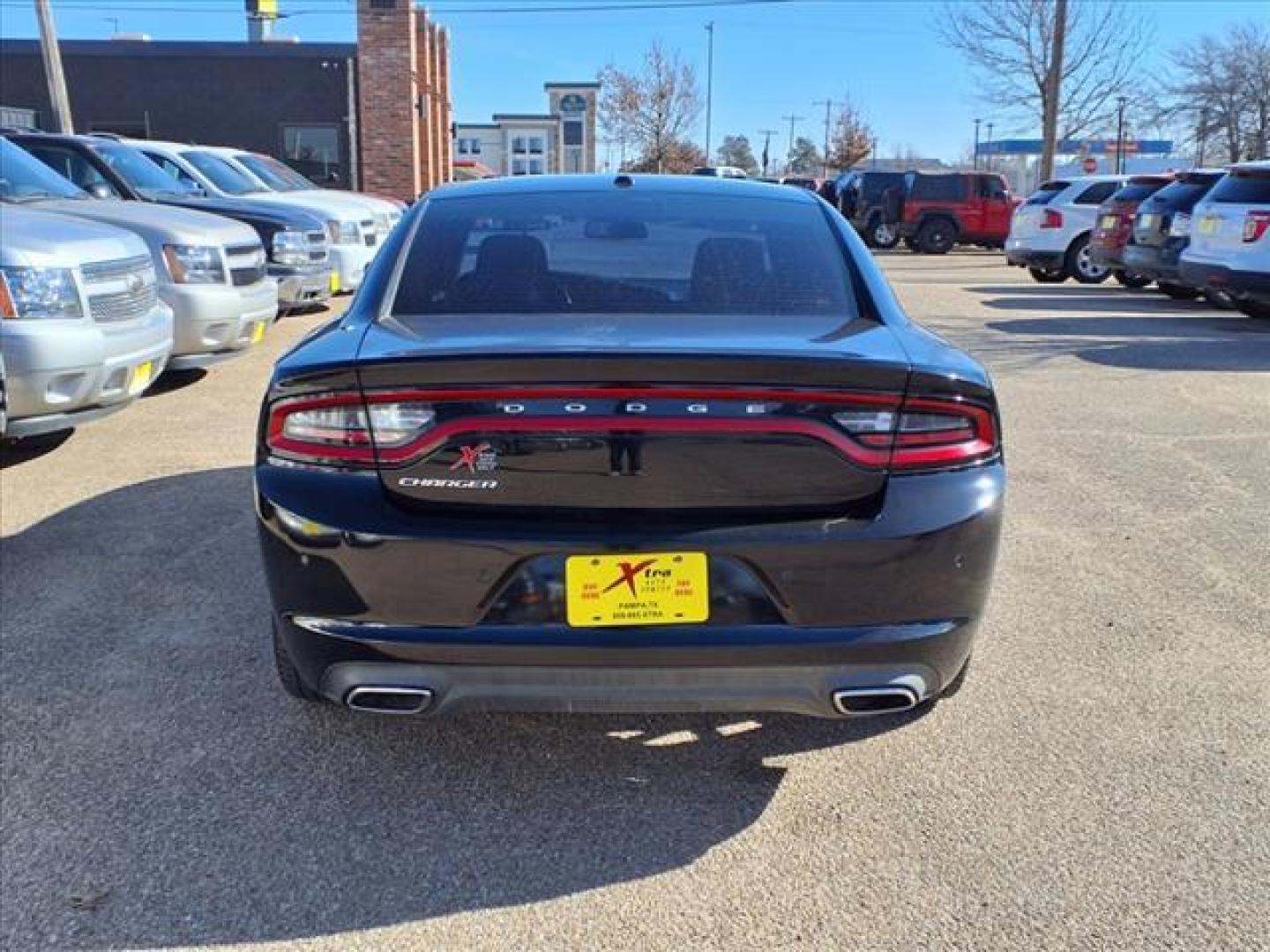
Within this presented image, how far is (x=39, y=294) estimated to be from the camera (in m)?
4.89

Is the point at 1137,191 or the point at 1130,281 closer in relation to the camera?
the point at 1137,191

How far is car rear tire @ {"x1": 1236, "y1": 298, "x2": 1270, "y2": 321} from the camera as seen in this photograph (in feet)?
37.6

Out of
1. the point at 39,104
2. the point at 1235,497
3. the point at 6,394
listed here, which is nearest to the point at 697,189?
the point at 6,394

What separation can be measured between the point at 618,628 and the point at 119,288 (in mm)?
4131

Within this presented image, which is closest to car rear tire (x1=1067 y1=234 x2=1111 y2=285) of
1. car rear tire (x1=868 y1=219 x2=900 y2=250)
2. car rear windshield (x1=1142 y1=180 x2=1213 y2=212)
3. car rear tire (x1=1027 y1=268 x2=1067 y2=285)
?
car rear tire (x1=1027 y1=268 x2=1067 y2=285)

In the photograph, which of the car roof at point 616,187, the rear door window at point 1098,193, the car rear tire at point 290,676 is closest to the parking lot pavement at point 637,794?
the car rear tire at point 290,676

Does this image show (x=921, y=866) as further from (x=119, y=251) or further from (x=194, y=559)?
(x=119, y=251)

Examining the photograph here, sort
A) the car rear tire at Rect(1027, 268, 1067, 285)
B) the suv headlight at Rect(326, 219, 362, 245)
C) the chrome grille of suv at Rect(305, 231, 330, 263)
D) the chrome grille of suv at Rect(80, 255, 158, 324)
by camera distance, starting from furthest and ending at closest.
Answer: the car rear tire at Rect(1027, 268, 1067, 285)
the suv headlight at Rect(326, 219, 362, 245)
the chrome grille of suv at Rect(305, 231, 330, 263)
the chrome grille of suv at Rect(80, 255, 158, 324)

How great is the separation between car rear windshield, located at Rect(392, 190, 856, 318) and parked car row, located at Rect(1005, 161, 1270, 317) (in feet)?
29.3

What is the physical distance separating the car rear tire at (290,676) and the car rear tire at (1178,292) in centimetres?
1482

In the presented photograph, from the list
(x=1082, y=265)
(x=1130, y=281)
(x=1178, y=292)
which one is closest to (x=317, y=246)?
(x=1178, y=292)

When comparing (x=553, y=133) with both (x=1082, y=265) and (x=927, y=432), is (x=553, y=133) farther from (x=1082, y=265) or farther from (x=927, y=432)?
(x=927, y=432)

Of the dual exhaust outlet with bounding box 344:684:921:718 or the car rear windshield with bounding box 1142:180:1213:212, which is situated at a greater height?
the car rear windshield with bounding box 1142:180:1213:212

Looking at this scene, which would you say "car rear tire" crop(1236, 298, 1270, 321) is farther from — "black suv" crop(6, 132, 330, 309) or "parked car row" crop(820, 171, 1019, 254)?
"parked car row" crop(820, 171, 1019, 254)
